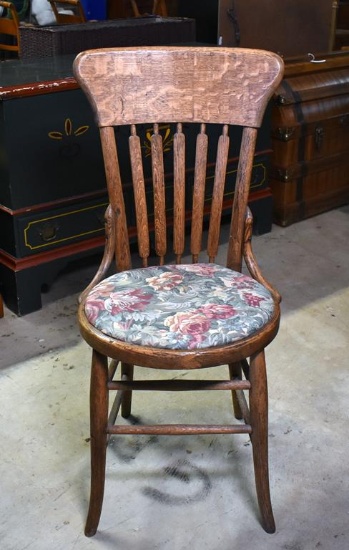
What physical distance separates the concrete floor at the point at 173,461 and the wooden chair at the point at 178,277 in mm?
99

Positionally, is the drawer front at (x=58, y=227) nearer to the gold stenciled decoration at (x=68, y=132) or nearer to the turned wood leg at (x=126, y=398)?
the gold stenciled decoration at (x=68, y=132)

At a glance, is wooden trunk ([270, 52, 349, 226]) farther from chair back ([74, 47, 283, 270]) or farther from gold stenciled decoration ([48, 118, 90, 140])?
chair back ([74, 47, 283, 270])

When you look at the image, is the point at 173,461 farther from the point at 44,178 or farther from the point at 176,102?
the point at 44,178

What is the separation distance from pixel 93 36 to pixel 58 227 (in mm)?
856

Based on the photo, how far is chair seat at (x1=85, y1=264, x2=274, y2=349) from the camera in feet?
4.54

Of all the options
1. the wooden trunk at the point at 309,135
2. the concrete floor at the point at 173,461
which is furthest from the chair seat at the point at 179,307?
the wooden trunk at the point at 309,135

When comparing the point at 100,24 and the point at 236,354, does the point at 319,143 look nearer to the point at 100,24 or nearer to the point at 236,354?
the point at 100,24

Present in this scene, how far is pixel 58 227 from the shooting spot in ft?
8.24

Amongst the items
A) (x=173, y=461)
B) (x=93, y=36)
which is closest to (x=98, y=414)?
(x=173, y=461)

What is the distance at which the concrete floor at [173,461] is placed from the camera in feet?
5.24

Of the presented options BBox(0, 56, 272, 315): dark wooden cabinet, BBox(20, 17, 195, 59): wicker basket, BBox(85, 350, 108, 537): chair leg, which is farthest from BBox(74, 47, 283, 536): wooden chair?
BBox(20, 17, 195, 59): wicker basket

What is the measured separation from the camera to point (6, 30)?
14.0 feet

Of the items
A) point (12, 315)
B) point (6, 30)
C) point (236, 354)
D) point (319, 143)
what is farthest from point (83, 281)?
point (6, 30)

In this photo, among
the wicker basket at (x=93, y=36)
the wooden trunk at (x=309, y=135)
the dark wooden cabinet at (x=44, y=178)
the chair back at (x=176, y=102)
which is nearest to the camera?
the chair back at (x=176, y=102)
